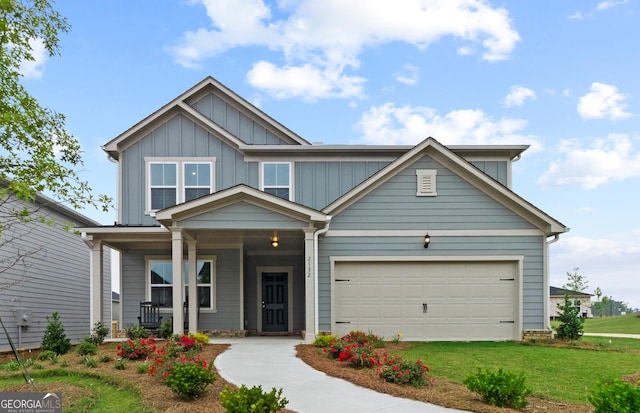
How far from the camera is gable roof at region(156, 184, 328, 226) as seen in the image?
12562 millimetres

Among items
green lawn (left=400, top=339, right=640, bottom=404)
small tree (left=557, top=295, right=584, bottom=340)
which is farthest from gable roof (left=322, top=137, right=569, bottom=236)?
green lawn (left=400, top=339, right=640, bottom=404)

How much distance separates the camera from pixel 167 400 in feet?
22.9

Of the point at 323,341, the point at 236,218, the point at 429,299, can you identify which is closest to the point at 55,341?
the point at 236,218

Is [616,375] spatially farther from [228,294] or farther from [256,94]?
[256,94]

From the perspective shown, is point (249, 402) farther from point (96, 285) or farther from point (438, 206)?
point (96, 285)

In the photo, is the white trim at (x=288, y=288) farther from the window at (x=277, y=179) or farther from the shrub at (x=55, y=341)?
the shrub at (x=55, y=341)

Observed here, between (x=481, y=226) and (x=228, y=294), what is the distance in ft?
23.7

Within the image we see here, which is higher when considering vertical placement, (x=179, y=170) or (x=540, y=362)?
(x=179, y=170)

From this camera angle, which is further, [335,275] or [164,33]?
[335,275]

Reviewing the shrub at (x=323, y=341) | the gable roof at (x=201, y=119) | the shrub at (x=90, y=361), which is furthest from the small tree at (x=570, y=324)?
the shrub at (x=90, y=361)

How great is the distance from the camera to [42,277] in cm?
1806

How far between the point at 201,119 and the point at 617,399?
13288 millimetres

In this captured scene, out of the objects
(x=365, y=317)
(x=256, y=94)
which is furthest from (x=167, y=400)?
(x=256, y=94)

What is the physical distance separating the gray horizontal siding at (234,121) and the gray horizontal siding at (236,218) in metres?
4.73
